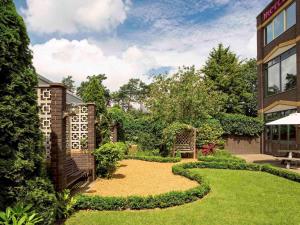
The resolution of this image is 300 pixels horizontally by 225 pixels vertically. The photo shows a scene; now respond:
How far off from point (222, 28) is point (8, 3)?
46.9 ft

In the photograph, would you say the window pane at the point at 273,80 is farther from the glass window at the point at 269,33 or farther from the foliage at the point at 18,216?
the foliage at the point at 18,216

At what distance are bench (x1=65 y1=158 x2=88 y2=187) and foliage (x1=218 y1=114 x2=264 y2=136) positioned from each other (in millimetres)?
15581

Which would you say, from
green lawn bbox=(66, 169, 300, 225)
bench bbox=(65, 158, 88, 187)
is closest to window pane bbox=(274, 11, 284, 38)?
green lawn bbox=(66, 169, 300, 225)

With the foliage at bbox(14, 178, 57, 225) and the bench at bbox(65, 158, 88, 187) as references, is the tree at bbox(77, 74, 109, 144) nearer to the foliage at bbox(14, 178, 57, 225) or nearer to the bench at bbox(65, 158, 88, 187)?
the bench at bbox(65, 158, 88, 187)

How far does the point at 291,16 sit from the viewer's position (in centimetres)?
1928

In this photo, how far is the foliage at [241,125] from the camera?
23.5 m

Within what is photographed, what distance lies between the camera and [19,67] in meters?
5.00

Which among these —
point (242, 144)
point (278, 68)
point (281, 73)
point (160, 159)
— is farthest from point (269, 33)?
point (160, 159)

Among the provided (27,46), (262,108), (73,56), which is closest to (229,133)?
(262,108)

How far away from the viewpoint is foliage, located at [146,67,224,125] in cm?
2073

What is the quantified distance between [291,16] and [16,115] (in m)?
19.1

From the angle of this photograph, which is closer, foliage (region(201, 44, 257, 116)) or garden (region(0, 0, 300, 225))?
garden (region(0, 0, 300, 225))

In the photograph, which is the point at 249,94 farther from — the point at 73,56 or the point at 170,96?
the point at 73,56

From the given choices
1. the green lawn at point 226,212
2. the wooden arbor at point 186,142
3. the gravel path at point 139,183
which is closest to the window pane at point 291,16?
the wooden arbor at point 186,142
